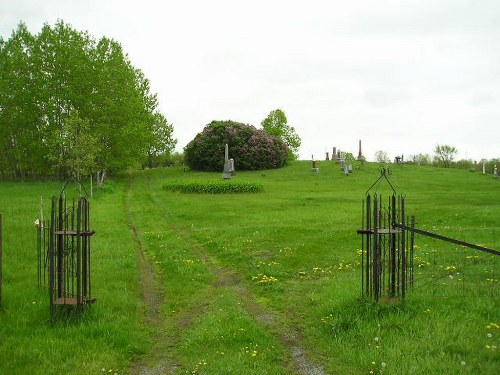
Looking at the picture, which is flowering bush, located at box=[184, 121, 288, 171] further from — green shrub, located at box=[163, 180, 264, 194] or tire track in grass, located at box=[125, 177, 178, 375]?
tire track in grass, located at box=[125, 177, 178, 375]

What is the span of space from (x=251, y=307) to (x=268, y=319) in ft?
2.98

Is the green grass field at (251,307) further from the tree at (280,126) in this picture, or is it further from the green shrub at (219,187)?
the tree at (280,126)

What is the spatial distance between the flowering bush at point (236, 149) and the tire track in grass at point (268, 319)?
4434cm

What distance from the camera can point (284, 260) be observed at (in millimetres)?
15281

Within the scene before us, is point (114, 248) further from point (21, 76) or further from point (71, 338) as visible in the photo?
point (21, 76)

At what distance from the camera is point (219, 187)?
38625 mm

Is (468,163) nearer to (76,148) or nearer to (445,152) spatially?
(445,152)

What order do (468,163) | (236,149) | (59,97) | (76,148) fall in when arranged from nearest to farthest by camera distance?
(76,148)
(59,97)
(236,149)
(468,163)

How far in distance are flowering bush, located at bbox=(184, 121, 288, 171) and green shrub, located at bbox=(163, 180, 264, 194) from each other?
2139 centimetres

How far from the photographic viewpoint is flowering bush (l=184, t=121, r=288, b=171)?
61500 mm

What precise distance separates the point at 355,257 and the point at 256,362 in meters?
8.54

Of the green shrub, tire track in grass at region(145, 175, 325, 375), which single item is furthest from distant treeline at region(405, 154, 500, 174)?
tire track in grass at region(145, 175, 325, 375)

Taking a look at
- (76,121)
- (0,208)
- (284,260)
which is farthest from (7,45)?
(284,260)

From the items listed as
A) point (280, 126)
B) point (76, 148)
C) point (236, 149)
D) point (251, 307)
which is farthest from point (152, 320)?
point (280, 126)
